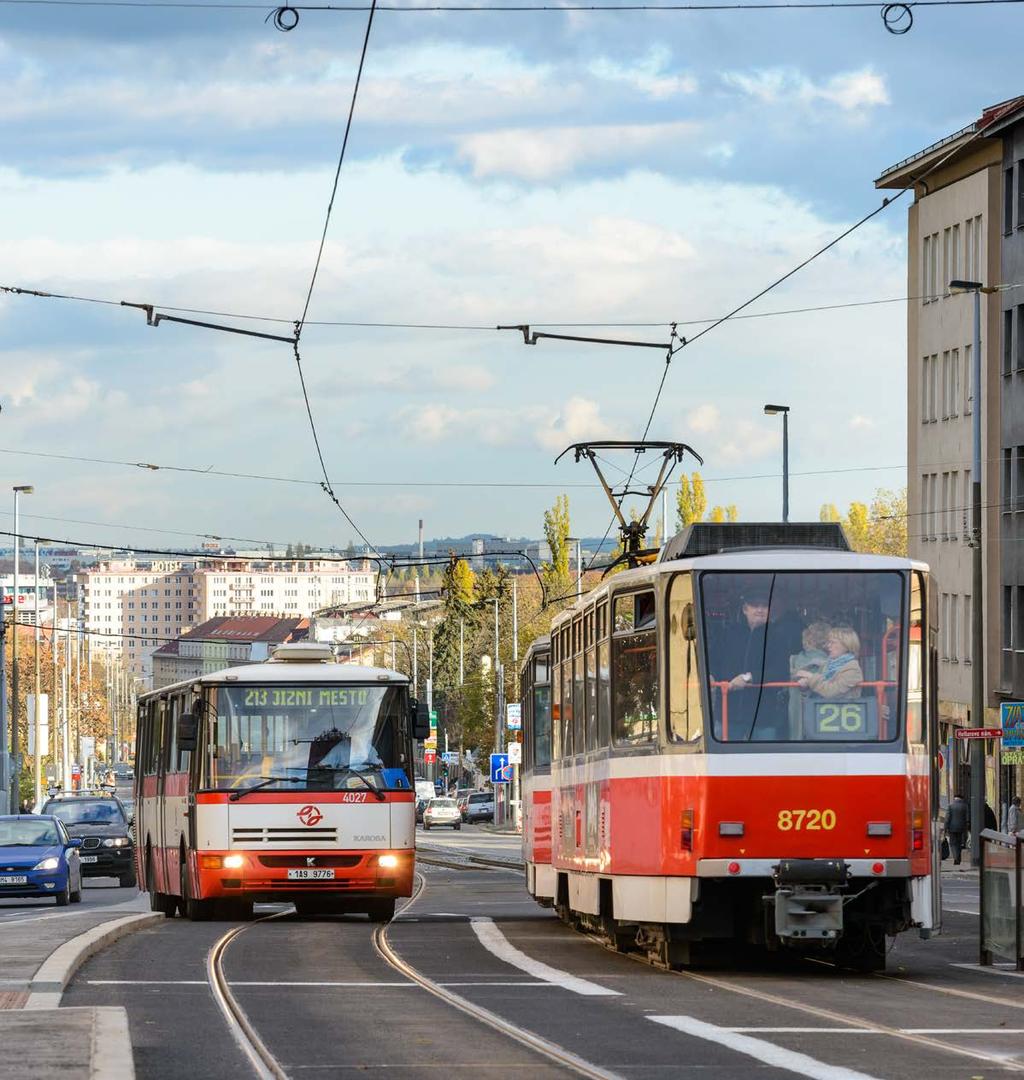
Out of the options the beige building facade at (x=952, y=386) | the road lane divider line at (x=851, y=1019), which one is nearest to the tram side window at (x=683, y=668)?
the road lane divider line at (x=851, y=1019)

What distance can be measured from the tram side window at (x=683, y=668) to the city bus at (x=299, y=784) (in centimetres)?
839

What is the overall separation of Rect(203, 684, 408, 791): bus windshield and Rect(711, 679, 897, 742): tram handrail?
31.5ft

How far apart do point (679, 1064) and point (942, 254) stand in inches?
2366

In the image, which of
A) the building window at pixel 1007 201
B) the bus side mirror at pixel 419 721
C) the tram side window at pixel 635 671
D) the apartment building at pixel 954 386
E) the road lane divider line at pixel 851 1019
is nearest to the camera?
the road lane divider line at pixel 851 1019

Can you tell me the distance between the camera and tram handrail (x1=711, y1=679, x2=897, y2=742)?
17.5m

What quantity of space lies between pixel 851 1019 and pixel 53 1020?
4.32 meters

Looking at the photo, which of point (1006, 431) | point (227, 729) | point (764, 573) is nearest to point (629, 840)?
point (764, 573)

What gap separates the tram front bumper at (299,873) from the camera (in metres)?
26.4

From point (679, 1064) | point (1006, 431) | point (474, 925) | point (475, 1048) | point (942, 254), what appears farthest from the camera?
point (942, 254)

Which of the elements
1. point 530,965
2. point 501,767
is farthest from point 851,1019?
point 501,767

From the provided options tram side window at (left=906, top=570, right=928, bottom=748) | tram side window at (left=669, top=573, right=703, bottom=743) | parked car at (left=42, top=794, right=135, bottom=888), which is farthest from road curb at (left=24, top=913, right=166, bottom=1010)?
parked car at (left=42, top=794, right=135, bottom=888)

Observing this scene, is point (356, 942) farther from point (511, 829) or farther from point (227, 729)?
point (511, 829)

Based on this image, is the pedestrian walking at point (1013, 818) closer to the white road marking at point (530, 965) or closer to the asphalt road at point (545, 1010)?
the white road marking at point (530, 965)

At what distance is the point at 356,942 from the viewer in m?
22.4
